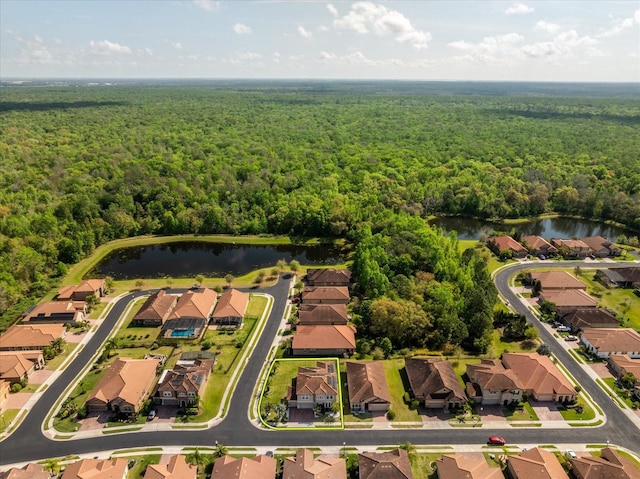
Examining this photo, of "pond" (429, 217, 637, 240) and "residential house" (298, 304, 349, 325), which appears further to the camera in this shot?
"pond" (429, 217, 637, 240)

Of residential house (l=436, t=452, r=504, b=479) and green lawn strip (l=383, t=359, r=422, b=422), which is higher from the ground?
residential house (l=436, t=452, r=504, b=479)

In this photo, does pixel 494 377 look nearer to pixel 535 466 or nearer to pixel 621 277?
pixel 535 466

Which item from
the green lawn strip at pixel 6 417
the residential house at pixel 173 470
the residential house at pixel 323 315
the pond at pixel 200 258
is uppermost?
the residential house at pixel 173 470

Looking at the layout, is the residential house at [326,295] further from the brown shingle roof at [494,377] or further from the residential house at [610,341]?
the residential house at [610,341]

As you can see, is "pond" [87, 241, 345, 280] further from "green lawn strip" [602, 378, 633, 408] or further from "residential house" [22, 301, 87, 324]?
"green lawn strip" [602, 378, 633, 408]

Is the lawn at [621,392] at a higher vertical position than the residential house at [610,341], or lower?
lower

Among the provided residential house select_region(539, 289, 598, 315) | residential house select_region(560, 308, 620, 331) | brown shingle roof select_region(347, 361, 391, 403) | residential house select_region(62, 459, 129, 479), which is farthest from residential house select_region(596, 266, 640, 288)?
residential house select_region(62, 459, 129, 479)

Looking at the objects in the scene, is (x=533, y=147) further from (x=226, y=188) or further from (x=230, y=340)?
(x=230, y=340)

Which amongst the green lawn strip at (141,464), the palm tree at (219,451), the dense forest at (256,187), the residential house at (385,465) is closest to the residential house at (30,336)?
the dense forest at (256,187)
